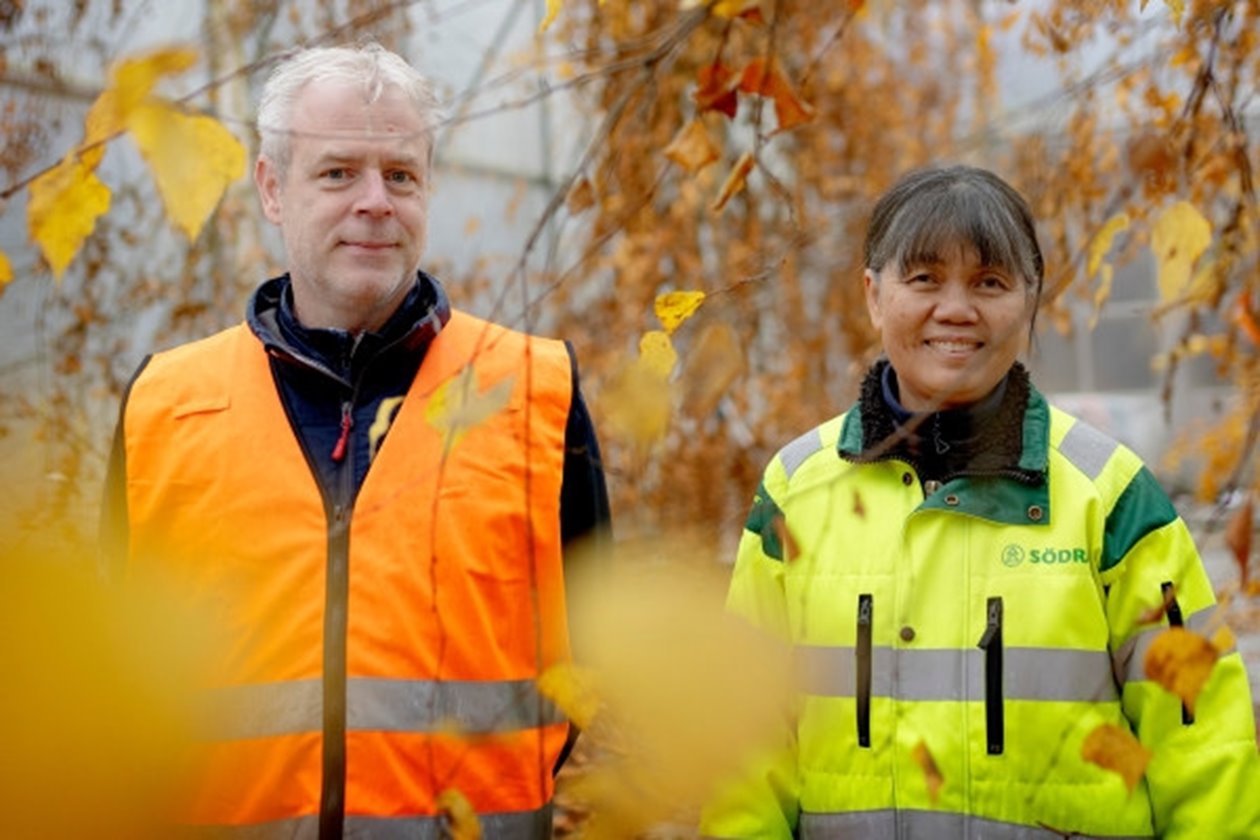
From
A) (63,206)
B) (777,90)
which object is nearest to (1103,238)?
(777,90)

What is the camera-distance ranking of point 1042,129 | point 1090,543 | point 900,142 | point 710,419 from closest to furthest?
point 1090,543, point 1042,129, point 710,419, point 900,142

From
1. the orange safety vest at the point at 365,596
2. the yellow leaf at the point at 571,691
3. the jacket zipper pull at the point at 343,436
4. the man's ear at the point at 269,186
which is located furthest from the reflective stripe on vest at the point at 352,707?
the man's ear at the point at 269,186

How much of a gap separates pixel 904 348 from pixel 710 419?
5.17 metres

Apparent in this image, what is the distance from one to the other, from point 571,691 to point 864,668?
40cm

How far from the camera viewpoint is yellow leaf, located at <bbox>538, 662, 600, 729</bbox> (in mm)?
2125

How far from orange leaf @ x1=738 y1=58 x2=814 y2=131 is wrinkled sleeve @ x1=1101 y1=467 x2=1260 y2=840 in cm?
69

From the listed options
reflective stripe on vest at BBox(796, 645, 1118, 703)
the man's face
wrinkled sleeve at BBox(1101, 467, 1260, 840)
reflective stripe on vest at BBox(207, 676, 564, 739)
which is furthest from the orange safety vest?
wrinkled sleeve at BBox(1101, 467, 1260, 840)

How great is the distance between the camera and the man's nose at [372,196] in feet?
7.45

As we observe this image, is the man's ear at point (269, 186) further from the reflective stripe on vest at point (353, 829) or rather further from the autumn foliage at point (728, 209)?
the reflective stripe on vest at point (353, 829)

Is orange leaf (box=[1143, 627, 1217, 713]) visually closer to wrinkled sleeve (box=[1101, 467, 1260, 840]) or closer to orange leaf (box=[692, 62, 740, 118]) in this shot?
wrinkled sleeve (box=[1101, 467, 1260, 840])

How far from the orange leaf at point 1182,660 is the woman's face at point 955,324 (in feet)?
1.45

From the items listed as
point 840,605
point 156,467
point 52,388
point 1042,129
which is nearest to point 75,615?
point 156,467

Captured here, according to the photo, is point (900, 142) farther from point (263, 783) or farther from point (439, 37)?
point (263, 783)

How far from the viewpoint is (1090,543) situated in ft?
6.64
